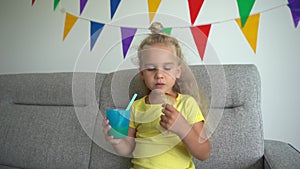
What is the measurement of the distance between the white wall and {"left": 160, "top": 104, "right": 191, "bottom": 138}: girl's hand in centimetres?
15

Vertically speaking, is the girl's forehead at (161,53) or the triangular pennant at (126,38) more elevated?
the triangular pennant at (126,38)

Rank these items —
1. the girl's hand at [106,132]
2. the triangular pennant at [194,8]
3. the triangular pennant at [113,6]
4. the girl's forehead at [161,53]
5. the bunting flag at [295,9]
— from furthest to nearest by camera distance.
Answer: the triangular pennant at [113,6] < the triangular pennant at [194,8] < the bunting flag at [295,9] < the girl's hand at [106,132] < the girl's forehead at [161,53]

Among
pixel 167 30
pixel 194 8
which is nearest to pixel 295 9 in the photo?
pixel 194 8

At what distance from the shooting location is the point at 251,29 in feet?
4.08

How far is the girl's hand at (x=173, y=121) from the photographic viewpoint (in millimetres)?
719

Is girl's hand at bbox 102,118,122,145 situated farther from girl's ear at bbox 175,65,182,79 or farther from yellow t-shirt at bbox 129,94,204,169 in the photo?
girl's ear at bbox 175,65,182,79

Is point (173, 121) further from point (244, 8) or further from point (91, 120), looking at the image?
point (244, 8)

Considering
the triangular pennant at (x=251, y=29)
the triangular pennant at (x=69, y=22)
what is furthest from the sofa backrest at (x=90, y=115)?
the triangular pennant at (x=69, y=22)

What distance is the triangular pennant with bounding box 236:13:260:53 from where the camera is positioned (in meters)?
1.24

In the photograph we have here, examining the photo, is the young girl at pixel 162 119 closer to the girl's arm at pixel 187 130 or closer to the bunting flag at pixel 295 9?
the girl's arm at pixel 187 130

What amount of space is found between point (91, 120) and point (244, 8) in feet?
2.82

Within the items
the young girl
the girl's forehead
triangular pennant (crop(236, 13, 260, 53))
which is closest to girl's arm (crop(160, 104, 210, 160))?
the young girl

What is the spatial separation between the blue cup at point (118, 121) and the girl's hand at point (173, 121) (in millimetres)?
102

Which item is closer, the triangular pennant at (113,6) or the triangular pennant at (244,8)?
the triangular pennant at (244,8)
